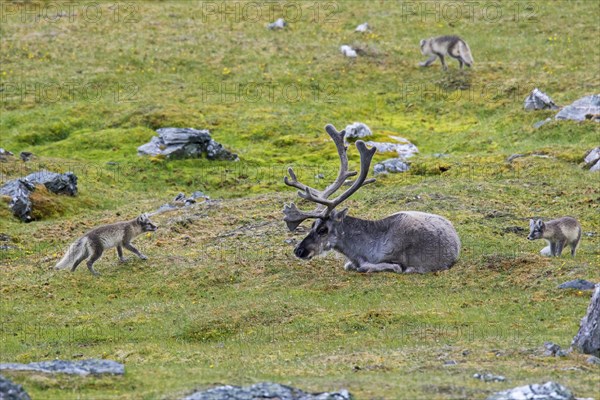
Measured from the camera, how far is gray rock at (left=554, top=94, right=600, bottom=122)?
139 feet

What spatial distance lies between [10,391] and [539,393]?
6.83 meters

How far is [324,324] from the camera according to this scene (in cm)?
1961

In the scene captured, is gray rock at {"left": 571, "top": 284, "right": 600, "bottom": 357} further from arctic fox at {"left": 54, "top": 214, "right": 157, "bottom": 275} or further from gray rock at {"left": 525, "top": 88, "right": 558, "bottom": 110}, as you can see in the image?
gray rock at {"left": 525, "top": 88, "right": 558, "bottom": 110}

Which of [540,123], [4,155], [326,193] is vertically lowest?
[4,155]

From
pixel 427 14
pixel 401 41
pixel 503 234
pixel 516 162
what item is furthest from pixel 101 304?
pixel 427 14

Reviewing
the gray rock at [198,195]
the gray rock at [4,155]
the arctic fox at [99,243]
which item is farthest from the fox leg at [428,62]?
the arctic fox at [99,243]

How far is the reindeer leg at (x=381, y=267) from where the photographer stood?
2309 centimetres

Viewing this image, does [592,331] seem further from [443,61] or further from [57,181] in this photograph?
[443,61]

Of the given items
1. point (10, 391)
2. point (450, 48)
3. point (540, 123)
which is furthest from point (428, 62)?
point (10, 391)

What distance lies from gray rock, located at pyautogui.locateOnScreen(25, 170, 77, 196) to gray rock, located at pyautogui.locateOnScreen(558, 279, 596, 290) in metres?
20.6

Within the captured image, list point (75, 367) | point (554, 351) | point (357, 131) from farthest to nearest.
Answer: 1. point (357, 131)
2. point (554, 351)
3. point (75, 367)

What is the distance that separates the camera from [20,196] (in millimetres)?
33906

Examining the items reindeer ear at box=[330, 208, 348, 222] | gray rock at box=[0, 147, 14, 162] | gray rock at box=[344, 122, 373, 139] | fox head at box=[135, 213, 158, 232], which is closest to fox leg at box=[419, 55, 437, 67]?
gray rock at box=[344, 122, 373, 139]

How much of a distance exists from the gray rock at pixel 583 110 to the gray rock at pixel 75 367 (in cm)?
3203
